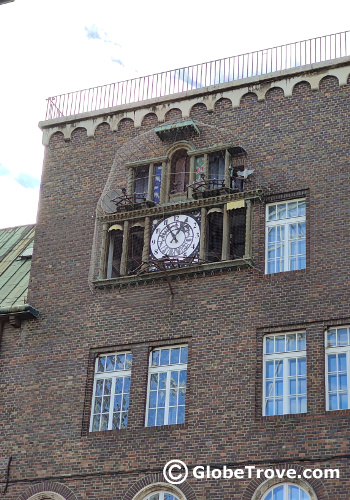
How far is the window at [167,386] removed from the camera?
86.8 feet

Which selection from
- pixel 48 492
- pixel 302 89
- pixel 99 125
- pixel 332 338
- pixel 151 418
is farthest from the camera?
pixel 99 125

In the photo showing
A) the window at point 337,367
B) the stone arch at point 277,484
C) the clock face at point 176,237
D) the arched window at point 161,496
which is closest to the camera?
the stone arch at point 277,484

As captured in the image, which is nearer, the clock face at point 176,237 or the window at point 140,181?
the clock face at point 176,237

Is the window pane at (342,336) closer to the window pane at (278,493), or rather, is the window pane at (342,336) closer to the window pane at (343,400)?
the window pane at (343,400)

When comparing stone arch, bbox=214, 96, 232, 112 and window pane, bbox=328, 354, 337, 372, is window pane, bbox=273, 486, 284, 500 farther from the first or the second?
stone arch, bbox=214, 96, 232, 112

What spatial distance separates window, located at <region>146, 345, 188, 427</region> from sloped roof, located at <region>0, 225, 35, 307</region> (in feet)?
16.0

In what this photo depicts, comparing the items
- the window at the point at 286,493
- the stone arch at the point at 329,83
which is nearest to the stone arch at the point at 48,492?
the window at the point at 286,493

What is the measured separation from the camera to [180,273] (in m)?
27.9

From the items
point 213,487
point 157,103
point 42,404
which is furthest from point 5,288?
point 213,487

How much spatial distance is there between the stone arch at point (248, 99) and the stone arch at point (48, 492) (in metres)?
11.3

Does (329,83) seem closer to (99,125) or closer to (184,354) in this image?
(99,125)

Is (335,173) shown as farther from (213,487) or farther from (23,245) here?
(23,245)

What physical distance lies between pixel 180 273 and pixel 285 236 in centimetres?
288

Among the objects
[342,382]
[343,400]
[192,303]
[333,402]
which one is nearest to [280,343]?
[342,382]
